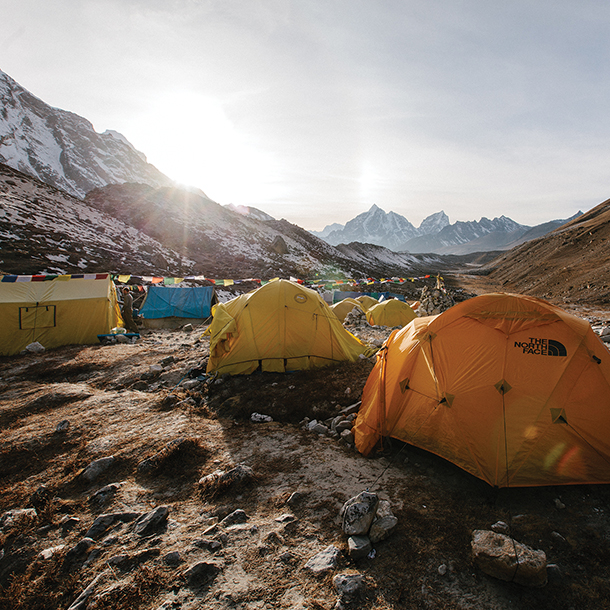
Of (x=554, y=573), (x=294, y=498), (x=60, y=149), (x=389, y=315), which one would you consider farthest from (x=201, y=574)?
(x=60, y=149)

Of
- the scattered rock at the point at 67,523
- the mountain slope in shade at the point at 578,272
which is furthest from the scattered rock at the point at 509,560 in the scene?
the mountain slope in shade at the point at 578,272

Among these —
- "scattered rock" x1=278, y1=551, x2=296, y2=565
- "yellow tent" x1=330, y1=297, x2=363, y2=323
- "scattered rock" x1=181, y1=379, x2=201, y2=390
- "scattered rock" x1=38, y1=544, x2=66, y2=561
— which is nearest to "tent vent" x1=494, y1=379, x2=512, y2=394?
"scattered rock" x1=278, y1=551, x2=296, y2=565

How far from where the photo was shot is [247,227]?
7475 cm

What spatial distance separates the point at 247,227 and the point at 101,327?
65.3 meters

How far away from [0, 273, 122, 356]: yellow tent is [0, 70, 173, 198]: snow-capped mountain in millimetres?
158991

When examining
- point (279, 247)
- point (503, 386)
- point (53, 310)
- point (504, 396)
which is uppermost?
point (279, 247)

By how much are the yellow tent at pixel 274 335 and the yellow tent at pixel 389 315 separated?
31.8 ft

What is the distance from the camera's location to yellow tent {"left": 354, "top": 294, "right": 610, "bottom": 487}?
3.98m

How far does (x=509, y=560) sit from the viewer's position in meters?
2.76

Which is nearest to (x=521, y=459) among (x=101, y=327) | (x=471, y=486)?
(x=471, y=486)

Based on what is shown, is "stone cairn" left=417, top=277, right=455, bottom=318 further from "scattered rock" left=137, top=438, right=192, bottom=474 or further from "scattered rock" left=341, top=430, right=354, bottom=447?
"scattered rock" left=137, top=438, right=192, bottom=474

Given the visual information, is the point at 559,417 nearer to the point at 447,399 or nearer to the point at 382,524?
the point at 447,399

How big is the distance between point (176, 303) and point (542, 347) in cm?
1675

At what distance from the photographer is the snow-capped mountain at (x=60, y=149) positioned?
456 ft
